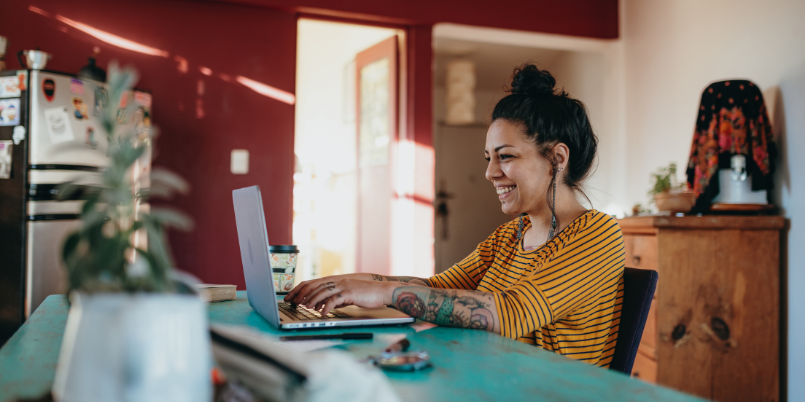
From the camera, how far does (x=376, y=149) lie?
4.08m

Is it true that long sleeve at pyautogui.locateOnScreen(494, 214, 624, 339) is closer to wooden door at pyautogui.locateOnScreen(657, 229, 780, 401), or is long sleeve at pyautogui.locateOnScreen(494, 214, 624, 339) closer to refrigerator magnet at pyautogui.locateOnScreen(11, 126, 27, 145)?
wooden door at pyautogui.locateOnScreen(657, 229, 780, 401)

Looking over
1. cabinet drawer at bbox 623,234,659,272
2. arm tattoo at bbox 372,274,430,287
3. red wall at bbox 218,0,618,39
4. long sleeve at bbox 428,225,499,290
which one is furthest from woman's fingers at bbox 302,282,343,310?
red wall at bbox 218,0,618,39

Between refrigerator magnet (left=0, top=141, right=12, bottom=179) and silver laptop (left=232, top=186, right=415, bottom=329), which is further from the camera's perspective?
refrigerator magnet (left=0, top=141, right=12, bottom=179)

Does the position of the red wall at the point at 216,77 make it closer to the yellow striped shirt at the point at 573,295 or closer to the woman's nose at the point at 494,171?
the woman's nose at the point at 494,171

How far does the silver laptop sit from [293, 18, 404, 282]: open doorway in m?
2.55

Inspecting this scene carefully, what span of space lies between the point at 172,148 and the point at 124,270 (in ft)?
10.3

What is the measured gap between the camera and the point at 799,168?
2398mm

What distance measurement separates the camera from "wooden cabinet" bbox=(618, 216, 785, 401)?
237 centimetres

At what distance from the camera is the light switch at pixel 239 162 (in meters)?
3.44

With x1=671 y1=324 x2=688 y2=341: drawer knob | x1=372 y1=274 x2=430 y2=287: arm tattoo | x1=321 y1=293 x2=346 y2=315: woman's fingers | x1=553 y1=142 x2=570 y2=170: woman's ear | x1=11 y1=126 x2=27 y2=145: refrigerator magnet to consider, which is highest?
x1=11 y1=126 x2=27 y2=145: refrigerator magnet

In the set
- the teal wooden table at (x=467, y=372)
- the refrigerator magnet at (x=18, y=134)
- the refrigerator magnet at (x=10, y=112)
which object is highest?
the refrigerator magnet at (x=10, y=112)

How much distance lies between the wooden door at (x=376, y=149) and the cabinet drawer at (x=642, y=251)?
5.31 ft

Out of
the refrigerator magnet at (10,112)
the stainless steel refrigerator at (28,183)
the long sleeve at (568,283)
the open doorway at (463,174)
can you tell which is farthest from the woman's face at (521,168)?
the open doorway at (463,174)

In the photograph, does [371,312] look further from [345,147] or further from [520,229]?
[345,147]
